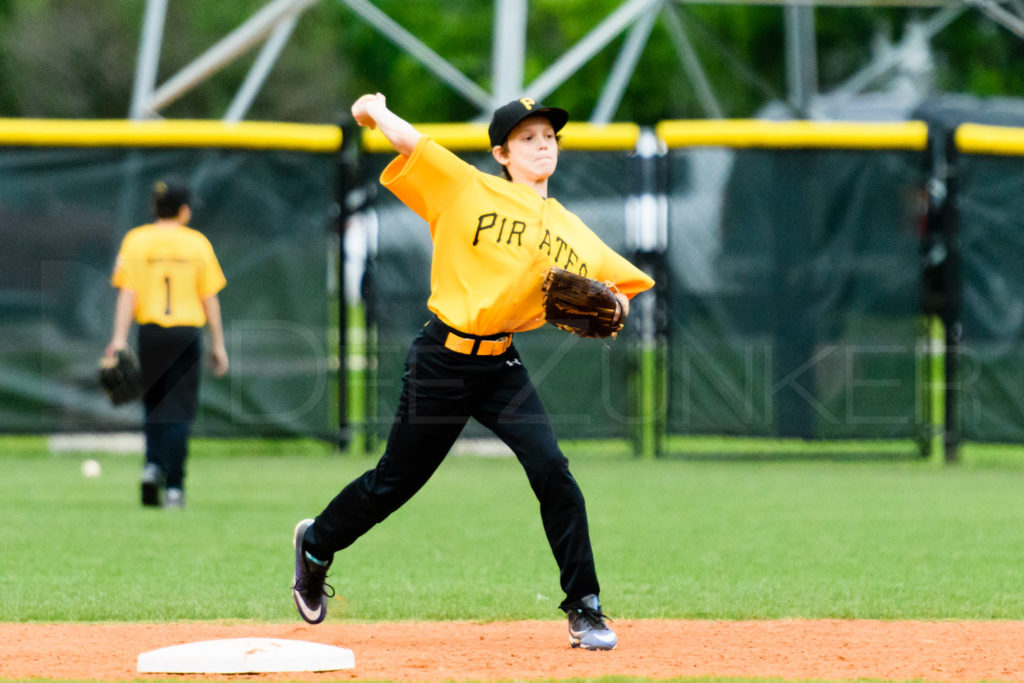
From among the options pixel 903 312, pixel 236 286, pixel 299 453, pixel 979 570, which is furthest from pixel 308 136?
pixel 979 570

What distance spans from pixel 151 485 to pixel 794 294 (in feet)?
19.4

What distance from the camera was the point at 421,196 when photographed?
18.3ft

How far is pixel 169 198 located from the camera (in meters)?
9.73

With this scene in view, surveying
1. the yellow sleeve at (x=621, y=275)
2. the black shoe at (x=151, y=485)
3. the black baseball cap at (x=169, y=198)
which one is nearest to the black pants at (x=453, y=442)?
the yellow sleeve at (x=621, y=275)

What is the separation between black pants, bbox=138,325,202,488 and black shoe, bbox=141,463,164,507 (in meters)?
0.05

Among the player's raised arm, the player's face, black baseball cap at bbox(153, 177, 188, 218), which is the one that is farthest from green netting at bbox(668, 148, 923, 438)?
the player's raised arm

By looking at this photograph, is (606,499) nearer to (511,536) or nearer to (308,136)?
(511,536)

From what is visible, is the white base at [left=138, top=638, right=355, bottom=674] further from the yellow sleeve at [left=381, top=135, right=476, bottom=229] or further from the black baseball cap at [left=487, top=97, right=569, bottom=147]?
the black baseball cap at [left=487, top=97, right=569, bottom=147]

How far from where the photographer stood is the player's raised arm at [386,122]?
17.7ft

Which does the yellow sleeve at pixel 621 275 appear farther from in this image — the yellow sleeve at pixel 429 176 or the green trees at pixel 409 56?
the green trees at pixel 409 56

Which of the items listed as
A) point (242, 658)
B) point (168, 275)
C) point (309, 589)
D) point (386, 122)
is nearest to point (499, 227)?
point (386, 122)

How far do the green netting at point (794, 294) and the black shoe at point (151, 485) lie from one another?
4842 millimetres

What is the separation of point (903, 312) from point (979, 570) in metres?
5.85

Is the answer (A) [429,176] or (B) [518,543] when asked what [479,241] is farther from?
(B) [518,543]
